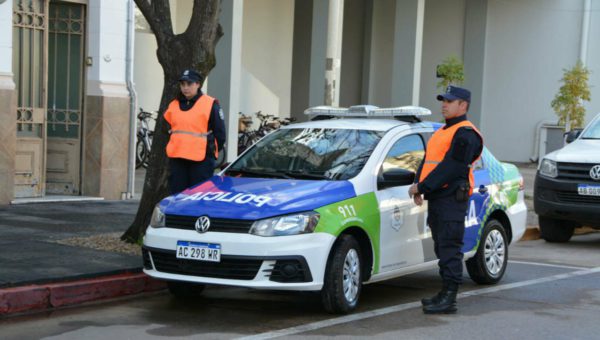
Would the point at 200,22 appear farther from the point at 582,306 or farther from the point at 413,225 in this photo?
the point at 582,306

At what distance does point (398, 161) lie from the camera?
27.6 feet

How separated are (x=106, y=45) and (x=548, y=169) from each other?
647 cm

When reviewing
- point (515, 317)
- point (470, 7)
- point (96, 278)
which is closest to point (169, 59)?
point (96, 278)

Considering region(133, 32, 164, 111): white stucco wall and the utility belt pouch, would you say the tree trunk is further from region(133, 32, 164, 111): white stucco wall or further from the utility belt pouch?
region(133, 32, 164, 111): white stucco wall

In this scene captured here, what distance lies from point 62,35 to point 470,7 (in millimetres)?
17335

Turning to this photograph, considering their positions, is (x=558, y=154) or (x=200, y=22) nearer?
(x=200, y=22)

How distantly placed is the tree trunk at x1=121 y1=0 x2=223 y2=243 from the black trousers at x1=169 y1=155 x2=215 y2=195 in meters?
0.82

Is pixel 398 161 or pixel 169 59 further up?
pixel 169 59

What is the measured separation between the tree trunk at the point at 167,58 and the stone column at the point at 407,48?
43.6 feet

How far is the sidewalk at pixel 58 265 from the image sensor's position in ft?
25.2

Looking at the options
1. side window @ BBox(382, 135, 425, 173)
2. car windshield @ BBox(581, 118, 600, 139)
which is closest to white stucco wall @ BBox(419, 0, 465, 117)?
car windshield @ BBox(581, 118, 600, 139)

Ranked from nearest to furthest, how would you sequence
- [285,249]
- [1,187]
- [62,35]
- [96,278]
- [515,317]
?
[285,249], [515,317], [96,278], [1,187], [62,35]

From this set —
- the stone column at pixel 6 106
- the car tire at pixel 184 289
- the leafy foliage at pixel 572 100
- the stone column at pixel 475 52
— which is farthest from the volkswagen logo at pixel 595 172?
the stone column at pixel 475 52

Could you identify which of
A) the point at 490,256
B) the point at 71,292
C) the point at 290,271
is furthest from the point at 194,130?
the point at 490,256
